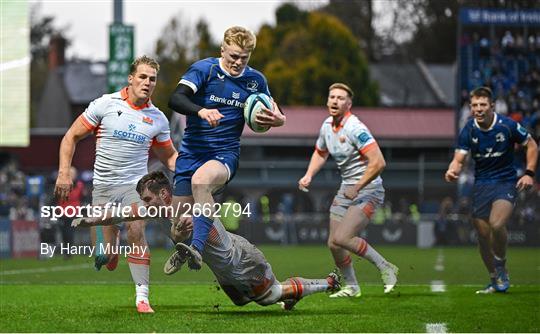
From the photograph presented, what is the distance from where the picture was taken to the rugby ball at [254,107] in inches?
341

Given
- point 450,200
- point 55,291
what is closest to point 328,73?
point 450,200

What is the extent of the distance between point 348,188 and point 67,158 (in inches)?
139

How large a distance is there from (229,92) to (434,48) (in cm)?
3050

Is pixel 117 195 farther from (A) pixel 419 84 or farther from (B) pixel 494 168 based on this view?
(A) pixel 419 84

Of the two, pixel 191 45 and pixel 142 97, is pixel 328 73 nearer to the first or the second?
pixel 191 45

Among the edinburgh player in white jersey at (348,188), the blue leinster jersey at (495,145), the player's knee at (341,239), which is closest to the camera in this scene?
the edinburgh player in white jersey at (348,188)

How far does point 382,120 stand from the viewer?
49812 millimetres

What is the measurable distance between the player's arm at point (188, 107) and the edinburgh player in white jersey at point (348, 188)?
286 cm

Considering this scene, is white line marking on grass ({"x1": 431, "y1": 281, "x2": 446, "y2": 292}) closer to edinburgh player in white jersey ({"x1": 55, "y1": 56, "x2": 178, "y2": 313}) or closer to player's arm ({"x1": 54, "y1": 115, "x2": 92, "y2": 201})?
edinburgh player in white jersey ({"x1": 55, "y1": 56, "x2": 178, "y2": 313})

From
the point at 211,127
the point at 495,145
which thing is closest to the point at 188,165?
the point at 211,127

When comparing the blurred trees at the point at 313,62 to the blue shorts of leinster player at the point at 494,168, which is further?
the blurred trees at the point at 313,62

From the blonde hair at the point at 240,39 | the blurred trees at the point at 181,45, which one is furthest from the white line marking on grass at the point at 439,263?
the blurred trees at the point at 181,45

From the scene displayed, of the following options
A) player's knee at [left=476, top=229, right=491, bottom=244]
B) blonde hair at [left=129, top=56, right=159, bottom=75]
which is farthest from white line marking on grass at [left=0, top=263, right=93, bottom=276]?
blonde hair at [left=129, top=56, right=159, bottom=75]

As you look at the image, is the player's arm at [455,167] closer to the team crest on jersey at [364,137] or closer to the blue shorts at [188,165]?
the team crest on jersey at [364,137]
